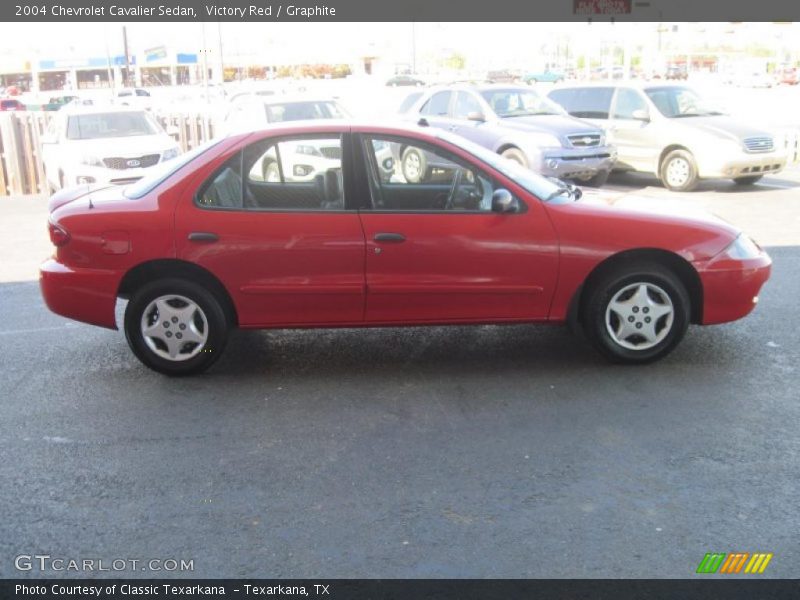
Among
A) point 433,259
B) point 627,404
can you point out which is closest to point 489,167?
point 433,259

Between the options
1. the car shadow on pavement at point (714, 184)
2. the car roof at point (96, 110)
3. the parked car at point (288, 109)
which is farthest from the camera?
the car shadow on pavement at point (714, 184)

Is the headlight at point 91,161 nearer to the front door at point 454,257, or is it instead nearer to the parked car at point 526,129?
the parked car at point 526,129

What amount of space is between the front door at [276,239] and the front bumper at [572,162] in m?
7.99

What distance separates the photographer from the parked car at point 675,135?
13.5 metres

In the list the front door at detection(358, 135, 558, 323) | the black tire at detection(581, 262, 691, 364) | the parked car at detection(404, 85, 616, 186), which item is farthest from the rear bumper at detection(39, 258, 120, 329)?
the parked car at detection(404, 85, 616, 186)

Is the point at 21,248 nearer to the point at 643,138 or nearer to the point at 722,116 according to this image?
the point at 643,138

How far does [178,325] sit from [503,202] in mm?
2253

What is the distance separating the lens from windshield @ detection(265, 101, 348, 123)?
13.7 metres

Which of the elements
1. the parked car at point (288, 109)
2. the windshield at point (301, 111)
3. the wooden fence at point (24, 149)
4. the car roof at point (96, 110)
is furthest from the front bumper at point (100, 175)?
the wooden fence at point (24, 149)

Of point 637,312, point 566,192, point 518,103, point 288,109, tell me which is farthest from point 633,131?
point 637,312

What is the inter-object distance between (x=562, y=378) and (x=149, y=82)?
73764 mm

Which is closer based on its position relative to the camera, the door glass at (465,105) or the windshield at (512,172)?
the windshield at (512,172)

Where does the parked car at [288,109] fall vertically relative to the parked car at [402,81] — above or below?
below
